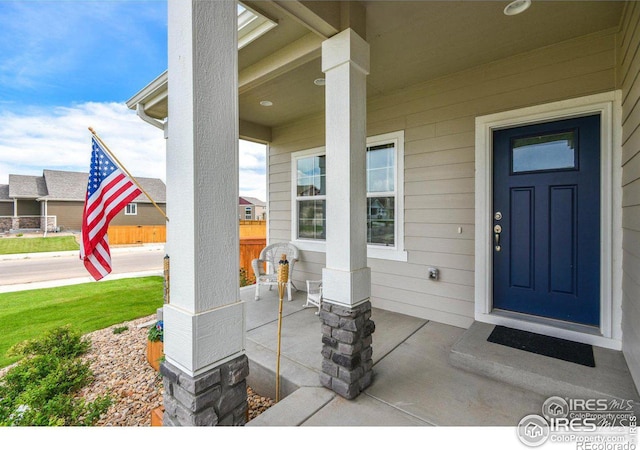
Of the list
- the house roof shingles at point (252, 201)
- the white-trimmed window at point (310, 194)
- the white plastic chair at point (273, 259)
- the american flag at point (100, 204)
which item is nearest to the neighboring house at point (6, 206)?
the house roof shingles at point (252, 201)

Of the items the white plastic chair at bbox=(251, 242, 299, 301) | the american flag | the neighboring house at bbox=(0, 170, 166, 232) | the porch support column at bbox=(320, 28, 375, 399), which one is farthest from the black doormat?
the neighboring house at bbox=(0, 170, 166, 232)

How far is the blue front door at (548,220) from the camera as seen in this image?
257 cm

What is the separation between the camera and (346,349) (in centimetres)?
196

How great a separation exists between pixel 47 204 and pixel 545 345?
77.6 ft

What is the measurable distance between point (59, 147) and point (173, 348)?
394 inches

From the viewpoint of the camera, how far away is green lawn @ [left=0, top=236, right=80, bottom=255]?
11594mm

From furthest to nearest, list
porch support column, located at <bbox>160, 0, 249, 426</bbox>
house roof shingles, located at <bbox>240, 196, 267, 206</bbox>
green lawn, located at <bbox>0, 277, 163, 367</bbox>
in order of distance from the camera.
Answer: house roof shingles, located at <bbox>240, 196, 267, 206</bbox> → green lawn, located at <bbox>0, 277, 163, 367</bbox> → porch support column, located at <bbox>160, 0, 249, 426</bbox>

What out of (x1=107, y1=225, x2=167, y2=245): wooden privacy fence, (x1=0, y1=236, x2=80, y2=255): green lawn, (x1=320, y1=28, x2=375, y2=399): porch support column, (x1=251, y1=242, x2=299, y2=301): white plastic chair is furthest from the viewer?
(x1=107, y1=225, x2=167, y2=245): wooden privacy fence

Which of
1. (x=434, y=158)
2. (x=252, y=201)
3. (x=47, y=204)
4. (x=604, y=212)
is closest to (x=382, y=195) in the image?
(x=434, y=158)

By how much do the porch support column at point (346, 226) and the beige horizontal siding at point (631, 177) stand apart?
1.75 meters

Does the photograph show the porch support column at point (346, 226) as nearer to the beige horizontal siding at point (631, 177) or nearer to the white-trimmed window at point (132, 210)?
the beige horizontal siding at point (631, 177)

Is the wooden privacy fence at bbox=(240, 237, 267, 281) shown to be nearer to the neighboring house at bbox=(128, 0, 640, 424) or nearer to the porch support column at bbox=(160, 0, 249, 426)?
the neighboring house at bbox=(128, 0, 640, 424)

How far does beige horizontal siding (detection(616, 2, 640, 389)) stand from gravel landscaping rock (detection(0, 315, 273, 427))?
2687 millimetres

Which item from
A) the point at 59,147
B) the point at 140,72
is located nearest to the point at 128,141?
the point at 59,147
